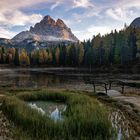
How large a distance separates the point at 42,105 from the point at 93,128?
9940 mm

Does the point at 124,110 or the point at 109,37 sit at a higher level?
the point at 109,37

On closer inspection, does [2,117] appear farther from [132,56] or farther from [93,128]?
[132,56]

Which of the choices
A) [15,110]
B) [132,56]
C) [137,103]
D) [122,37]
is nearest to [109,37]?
[122,37]

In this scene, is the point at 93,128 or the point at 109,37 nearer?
the point at 93,128

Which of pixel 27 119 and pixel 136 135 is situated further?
pixel 27 119

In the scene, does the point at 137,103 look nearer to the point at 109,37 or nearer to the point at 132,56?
the point at 132,56

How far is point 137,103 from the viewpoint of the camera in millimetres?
25000

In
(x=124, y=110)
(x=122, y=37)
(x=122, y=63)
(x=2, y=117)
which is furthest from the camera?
(x=122, y=37)

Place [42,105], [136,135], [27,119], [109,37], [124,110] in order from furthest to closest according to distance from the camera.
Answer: [109,37], [42,105], [124,110], [27,119], [136,135]

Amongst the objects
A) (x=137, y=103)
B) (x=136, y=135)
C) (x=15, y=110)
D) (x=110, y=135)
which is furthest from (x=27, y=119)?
(x=137, y=103)

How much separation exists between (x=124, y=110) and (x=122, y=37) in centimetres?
9709

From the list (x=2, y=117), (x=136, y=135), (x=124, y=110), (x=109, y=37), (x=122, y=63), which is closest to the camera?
(x=136, y=135)

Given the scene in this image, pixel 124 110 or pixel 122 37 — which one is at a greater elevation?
pixel 122 37

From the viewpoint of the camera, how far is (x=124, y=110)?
855 inches
